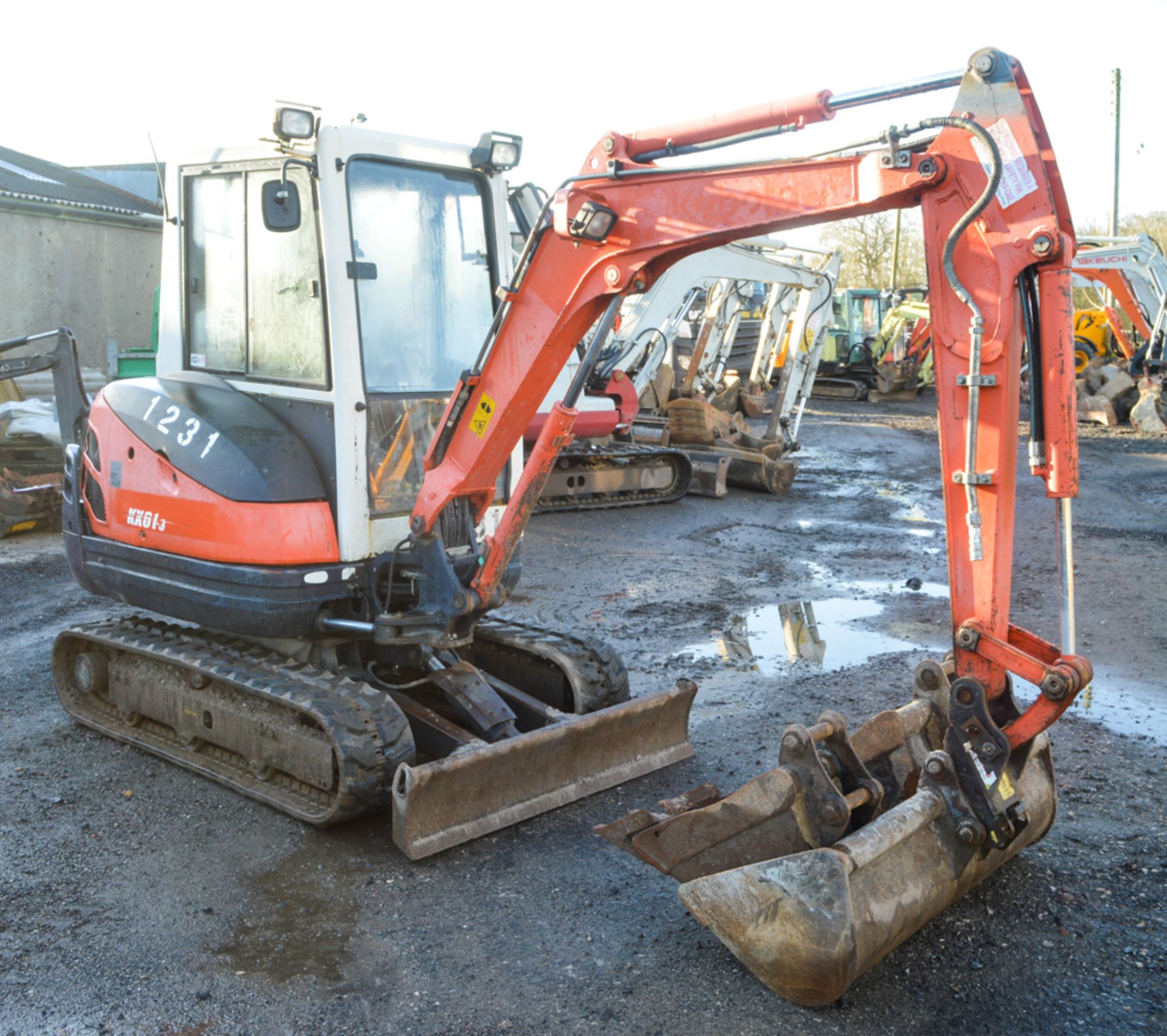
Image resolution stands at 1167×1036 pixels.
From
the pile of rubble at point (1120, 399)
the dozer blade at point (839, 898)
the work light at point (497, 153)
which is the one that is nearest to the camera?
the dozer blade at point (839, 898)

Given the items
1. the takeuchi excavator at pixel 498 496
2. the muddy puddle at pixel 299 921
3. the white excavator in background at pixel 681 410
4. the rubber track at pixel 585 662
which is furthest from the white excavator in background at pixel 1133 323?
the muddy puddle at pixel 299 921

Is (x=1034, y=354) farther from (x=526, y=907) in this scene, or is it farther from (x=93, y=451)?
(x=93, y=451)

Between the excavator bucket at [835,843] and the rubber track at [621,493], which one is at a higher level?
the rubber track at [621,493]

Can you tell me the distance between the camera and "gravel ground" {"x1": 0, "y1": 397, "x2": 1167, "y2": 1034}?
3.31 m

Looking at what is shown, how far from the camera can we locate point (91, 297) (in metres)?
15.4

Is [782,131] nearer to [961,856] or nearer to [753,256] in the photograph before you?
[961,856]

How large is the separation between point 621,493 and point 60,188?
10124 millimetres

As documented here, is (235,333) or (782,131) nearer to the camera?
(782,131)

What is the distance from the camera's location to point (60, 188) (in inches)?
651

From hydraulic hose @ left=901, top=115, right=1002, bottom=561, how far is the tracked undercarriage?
73.5 inches

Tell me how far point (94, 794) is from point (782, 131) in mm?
3741

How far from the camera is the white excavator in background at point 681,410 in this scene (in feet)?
38.7

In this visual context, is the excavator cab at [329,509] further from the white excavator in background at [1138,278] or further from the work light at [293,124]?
the white excavator in background at [1138,278]

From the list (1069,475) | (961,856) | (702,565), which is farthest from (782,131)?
(702,565)
